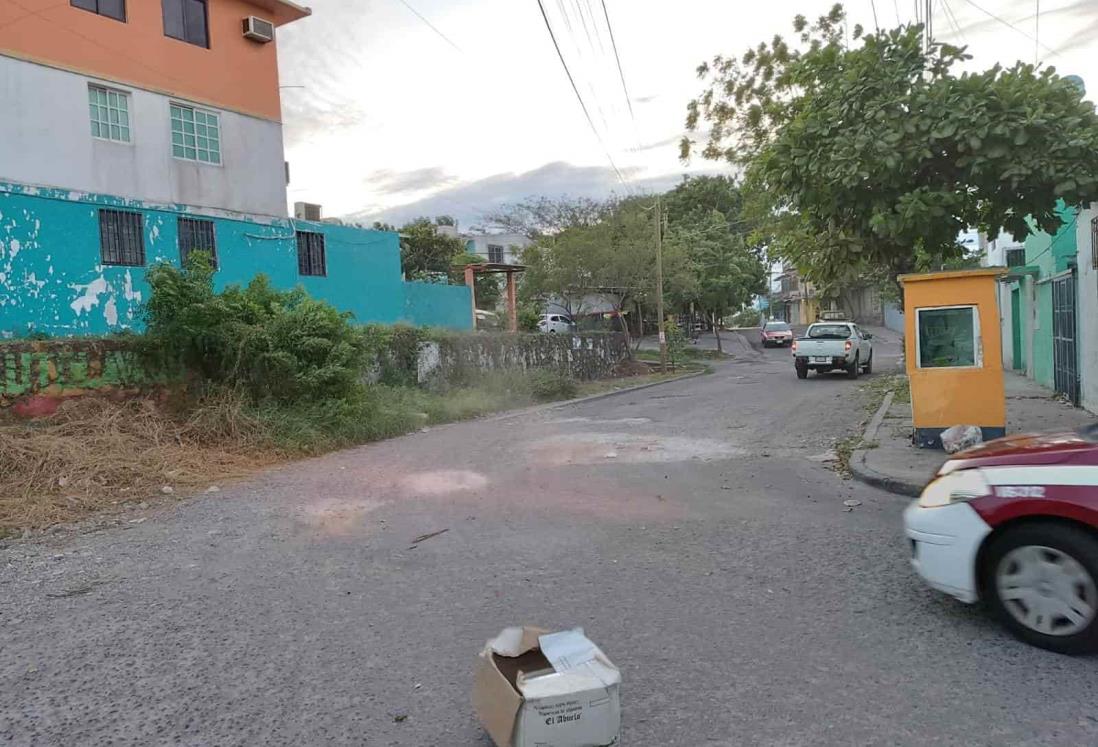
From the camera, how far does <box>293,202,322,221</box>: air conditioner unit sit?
2039cm

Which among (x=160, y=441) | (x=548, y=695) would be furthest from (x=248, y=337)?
(x=548, y=695)

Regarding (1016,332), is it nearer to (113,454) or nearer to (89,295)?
(113,454)

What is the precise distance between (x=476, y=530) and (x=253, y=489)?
3691 millimetres

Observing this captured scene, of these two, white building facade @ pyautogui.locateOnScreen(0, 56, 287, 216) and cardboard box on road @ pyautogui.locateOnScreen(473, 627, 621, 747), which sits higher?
white building facade @ pyautogui.locateOnScreen(0, 56, 287, 216)

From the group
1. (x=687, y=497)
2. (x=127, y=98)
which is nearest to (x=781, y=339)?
(x=127, y=98)

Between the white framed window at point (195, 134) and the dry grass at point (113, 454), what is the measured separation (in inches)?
349

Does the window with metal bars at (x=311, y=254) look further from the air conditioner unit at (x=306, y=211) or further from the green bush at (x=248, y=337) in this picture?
Result: the green bush at (x=248, y=337)

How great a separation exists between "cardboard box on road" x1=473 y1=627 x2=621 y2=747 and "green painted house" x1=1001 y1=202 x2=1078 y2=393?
11.3 m

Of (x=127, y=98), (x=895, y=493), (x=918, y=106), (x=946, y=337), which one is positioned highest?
(x=127, y=98)

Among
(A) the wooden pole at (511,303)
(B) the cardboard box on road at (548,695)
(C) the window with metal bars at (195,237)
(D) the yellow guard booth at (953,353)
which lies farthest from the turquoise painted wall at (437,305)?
(B) the cardboard box on road at (548,695)

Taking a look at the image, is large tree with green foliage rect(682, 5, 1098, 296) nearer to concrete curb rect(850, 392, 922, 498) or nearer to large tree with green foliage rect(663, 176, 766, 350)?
concrete curb rect(850, 392, 922, 498)

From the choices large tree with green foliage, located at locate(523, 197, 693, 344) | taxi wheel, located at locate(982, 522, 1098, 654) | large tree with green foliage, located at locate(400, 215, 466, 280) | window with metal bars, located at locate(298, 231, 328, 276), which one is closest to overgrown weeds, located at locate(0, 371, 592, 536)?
window with metal bars, located at locate(298, 231, 328, 276)

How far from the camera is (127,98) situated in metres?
16.9

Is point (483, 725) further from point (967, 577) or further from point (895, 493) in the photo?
point (895, 493)
